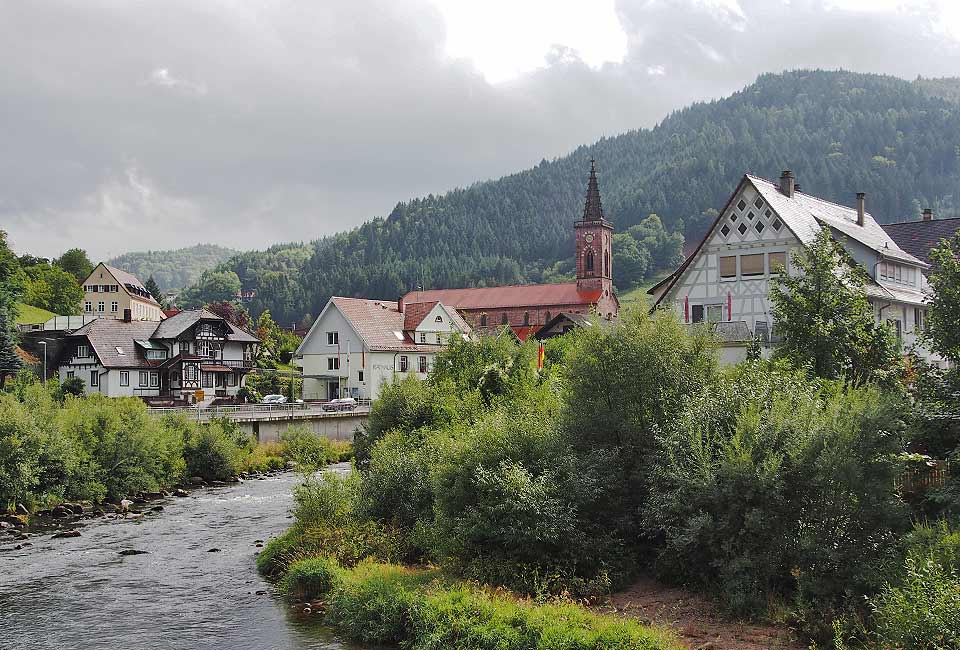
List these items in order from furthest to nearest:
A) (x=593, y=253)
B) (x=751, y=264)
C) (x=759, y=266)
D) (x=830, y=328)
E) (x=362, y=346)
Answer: (x=593, y=253)
(x=362, y=346)
(x=751, y=264)
(x=759, y=266)
(x=830, y=328)

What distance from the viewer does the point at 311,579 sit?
86.9 ft

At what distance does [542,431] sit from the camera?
84.6 feet

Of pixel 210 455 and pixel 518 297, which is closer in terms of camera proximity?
pixel 210 455

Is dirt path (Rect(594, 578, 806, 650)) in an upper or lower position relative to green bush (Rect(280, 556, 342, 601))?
upper

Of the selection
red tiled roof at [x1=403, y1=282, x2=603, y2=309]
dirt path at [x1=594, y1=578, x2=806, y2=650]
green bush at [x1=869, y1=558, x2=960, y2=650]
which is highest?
red tiled roof at [x1=403, y1=282, x2=603, y2=309]

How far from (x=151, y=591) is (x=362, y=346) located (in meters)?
59.5

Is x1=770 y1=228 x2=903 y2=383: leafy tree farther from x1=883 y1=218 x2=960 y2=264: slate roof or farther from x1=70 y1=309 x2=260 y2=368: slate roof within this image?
x1=70 y1=309 x2=260 y2=368: slate roof

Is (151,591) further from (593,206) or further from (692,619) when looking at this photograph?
(593,206)

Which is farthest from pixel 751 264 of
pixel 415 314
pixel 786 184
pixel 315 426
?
pixel 415 314

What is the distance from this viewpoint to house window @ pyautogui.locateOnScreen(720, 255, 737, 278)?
49.1 metres

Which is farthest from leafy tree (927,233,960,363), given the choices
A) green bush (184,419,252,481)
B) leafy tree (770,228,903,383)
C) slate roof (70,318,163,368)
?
slate roof (70,318,163,368)

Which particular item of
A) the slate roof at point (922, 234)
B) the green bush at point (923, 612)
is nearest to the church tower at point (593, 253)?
the slate roof at point (922, 234)

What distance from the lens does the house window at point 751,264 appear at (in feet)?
158

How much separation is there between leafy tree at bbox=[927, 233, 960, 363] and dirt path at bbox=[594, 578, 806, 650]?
9013mm
